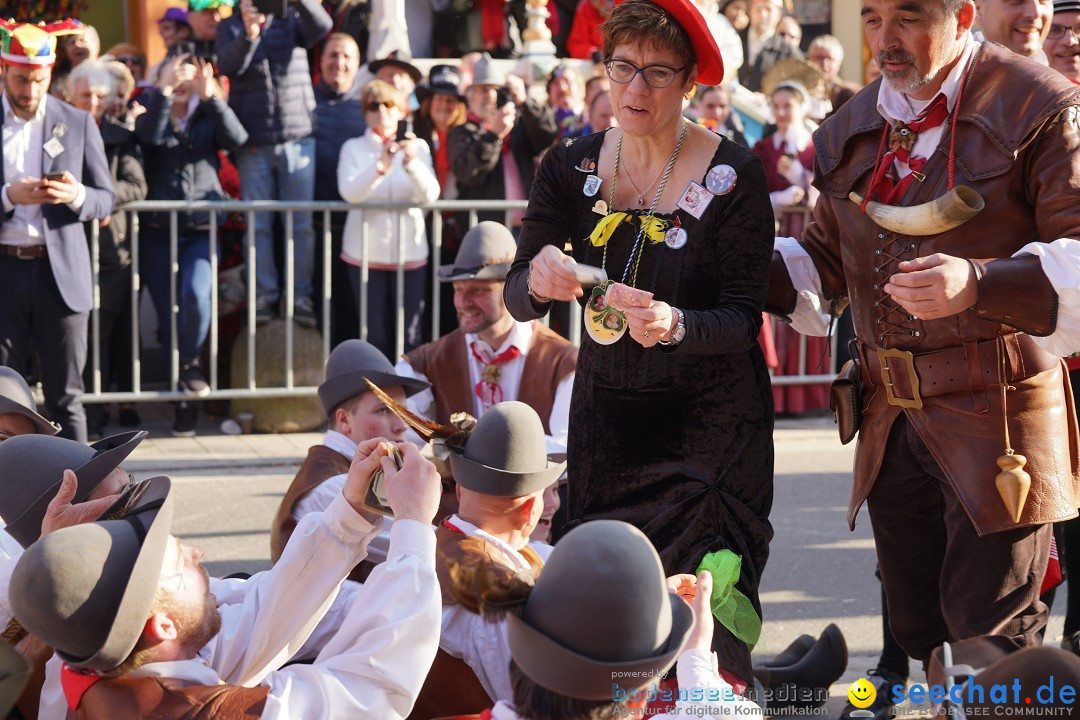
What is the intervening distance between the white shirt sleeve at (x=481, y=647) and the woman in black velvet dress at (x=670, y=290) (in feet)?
1.73

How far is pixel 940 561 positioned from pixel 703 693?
122cm

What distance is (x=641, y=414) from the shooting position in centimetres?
359

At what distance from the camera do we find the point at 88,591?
7.88 feet

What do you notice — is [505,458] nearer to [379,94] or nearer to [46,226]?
[46,226]

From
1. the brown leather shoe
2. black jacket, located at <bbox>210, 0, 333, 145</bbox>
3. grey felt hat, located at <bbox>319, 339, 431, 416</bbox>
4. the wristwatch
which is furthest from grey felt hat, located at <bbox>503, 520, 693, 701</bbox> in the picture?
black jacket, located at <bbox>210, 0, 333, 145</bbox>

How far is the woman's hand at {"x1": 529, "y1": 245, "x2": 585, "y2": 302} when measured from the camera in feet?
11.0

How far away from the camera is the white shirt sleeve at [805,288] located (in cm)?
373

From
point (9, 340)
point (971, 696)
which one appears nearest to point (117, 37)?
point (9, 340)

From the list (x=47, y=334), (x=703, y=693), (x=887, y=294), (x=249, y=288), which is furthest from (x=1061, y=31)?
(x=47, y=334)

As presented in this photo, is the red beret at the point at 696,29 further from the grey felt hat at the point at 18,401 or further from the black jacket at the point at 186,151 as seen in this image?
the black jacket at the point at 186,151

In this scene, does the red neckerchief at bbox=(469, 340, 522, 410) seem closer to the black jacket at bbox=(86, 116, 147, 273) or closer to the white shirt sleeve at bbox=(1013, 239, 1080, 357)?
the white shirt sleeve at bbox=(1013, 239, 1080, 357)

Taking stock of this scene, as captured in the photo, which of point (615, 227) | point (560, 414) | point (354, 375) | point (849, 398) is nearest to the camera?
point (615, 227)

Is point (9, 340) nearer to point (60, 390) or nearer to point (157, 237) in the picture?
point (60, 390)

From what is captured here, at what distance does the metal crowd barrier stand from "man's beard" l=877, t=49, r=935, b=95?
483 cm
